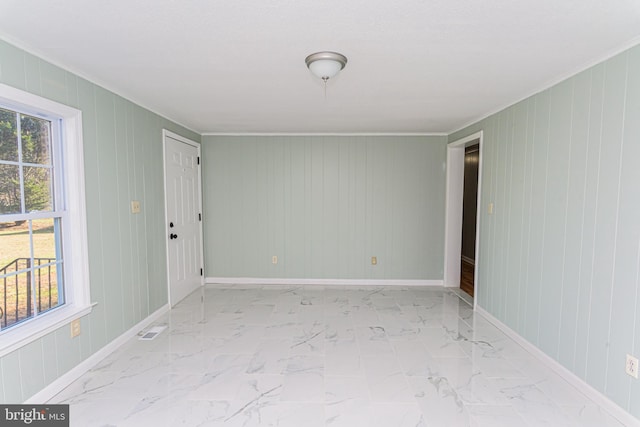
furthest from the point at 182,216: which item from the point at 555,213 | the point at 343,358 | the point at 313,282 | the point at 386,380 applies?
the point at 555,213

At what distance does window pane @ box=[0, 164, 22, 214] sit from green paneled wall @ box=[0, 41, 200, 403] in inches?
19.3

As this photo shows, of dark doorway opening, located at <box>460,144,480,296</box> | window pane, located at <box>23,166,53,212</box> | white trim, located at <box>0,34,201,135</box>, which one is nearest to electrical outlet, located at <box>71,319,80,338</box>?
window pane, located at <box>23,166,53,212</box>

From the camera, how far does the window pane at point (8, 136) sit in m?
1.92

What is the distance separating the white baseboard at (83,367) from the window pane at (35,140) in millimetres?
1500

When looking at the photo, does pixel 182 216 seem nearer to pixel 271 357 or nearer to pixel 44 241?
pixel 44 241

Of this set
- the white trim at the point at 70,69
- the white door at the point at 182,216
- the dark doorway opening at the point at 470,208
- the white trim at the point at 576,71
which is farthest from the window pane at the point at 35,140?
the dark doorway opening at the point at 470,208

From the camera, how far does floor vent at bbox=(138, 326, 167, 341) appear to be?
10.0 ft

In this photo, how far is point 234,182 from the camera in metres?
4.82

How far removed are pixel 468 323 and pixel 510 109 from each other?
7.31ft

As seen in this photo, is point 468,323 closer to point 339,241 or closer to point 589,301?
point 589,301

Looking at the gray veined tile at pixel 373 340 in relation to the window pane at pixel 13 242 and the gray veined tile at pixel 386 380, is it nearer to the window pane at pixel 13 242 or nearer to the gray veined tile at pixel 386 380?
the gray veined tile at pixel 386 380

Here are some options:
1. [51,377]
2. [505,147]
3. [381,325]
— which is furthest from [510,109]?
[51,377]

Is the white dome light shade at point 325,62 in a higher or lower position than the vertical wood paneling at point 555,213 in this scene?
higher

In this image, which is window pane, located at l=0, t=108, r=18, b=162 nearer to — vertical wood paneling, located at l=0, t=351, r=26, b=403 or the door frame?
vertical wood paneling, located at l=0, t=351, r=26, b=403
